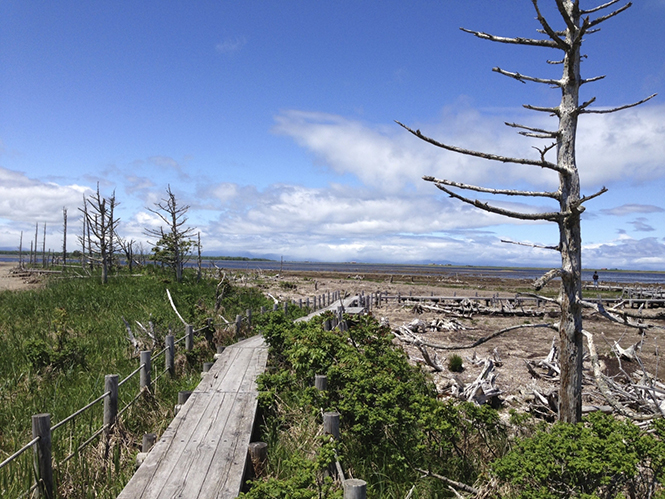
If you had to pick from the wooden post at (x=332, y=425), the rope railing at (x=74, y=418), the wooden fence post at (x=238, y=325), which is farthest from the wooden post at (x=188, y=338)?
the wooden post at (x=332, y=425)

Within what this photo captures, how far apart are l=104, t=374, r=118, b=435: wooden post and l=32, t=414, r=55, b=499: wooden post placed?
4.91ft


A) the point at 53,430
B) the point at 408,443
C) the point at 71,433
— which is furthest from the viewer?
the point at 71,433

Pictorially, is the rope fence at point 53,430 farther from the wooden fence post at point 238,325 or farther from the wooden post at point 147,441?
the wooden fence post at point 238,325

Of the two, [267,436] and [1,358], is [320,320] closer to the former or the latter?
[267,436]

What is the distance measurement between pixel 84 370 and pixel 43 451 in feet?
18.9

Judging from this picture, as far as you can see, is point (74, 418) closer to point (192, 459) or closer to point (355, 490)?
point (192, 459)

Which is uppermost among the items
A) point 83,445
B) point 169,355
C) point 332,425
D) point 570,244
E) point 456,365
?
point 570,244

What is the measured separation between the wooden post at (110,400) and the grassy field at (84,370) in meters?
0.21

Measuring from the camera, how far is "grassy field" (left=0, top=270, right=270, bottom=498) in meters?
5.90

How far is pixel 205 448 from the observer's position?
214 inches

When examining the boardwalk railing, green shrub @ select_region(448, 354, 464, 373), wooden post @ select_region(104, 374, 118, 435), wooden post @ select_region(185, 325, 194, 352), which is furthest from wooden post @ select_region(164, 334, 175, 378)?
green shrub @ select_region(448, 354, 464, 373)

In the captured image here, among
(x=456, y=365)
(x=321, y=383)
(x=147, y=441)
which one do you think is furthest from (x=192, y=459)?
(x=456, y=365)

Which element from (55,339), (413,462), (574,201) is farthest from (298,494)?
(55,339)

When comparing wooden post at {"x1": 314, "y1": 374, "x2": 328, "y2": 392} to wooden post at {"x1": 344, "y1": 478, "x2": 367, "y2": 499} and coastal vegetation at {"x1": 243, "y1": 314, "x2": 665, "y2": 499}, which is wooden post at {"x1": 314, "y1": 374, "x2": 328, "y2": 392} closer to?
coastal vegetation at {"x1": 243, "y1": 314, "x2": 665, "y2": 499}
